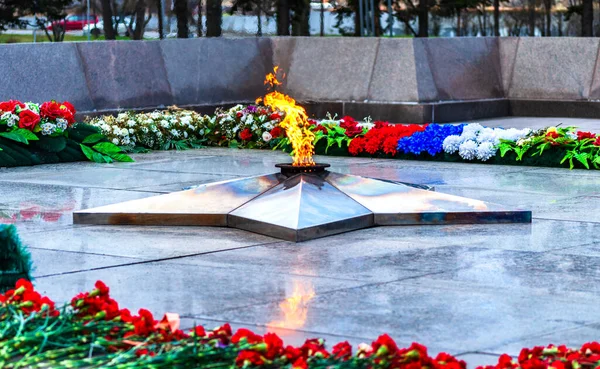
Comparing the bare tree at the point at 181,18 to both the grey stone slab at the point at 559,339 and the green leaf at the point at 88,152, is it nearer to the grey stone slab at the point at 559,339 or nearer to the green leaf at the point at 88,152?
the green leaf at the point at 88,152

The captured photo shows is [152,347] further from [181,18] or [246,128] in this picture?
[181,18]

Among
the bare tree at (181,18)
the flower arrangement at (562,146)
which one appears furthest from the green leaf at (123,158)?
the bare tree at (181,18)

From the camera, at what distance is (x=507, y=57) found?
56.6 ft

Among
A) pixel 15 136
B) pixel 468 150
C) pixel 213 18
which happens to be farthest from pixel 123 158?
pixel 213 18

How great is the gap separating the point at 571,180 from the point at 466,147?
5.26 ft

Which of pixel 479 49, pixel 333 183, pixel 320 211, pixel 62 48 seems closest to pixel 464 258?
pixel 320 211

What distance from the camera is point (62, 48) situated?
13.9 metres

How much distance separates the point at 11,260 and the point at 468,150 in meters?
6.76

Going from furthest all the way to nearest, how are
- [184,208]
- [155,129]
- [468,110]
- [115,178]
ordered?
[468,110]
[155,129]
[115,178]
[184,208]

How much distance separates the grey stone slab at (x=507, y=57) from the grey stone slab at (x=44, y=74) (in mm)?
6404

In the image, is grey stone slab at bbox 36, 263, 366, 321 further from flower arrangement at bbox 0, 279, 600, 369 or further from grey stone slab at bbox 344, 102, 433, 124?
grey stone slab at bbox 344, 102, 433, 124

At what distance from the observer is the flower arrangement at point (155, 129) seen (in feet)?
42.2

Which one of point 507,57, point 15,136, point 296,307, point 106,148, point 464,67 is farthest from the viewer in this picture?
point 507,57

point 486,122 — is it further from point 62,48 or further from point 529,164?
point 62,48
